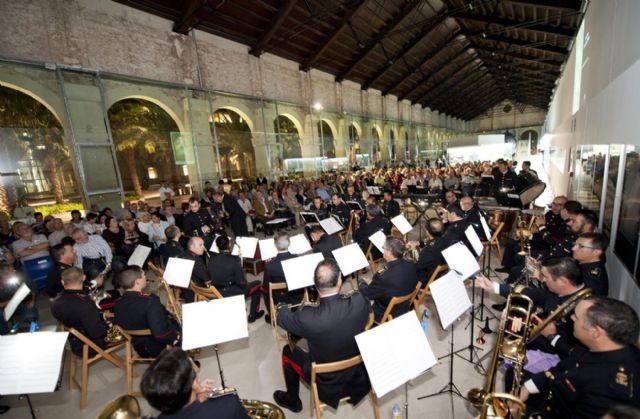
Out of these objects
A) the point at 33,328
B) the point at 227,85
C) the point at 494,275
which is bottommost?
the point at 494,275

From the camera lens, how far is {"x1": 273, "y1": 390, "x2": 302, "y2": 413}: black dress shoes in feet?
9.75

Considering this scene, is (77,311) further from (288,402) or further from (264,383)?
(288,402)

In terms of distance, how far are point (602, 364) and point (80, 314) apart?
4.55m

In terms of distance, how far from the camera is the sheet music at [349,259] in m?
3.94

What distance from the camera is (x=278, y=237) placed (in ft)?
14.1

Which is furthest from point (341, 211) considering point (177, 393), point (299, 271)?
point (177, 393)

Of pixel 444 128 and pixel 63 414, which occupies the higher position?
pixel 444 128

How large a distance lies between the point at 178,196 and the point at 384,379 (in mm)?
10847

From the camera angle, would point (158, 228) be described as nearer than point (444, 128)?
Yes

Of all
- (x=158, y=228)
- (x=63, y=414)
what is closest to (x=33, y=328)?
(x=63, y=414)

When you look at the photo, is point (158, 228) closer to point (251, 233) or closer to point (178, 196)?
point (251, 233)

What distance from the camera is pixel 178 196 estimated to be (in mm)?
10953

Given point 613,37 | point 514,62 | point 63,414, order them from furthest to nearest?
point 514,62 < point 613,37 < point 63,414

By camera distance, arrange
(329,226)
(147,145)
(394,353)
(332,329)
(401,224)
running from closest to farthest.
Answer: (394,353), (332,329), (401,224), (329,226), (147,145)
